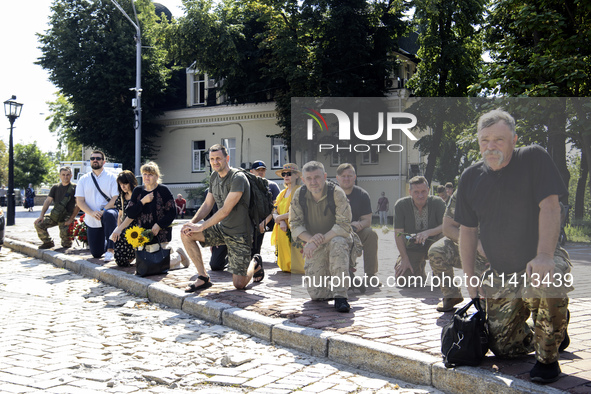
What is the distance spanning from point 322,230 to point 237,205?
1.36m

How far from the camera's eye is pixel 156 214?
9062 millimetres

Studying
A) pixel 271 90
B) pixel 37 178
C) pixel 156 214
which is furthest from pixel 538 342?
pixel 37 178

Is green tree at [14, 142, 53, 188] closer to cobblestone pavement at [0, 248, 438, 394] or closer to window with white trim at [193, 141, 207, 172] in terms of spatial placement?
window with white trim at [193, 141, 207, 172]

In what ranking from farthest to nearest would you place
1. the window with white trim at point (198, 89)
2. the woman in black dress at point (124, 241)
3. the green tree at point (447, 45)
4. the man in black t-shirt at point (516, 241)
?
the window with white trim at point (198, 89) < the green tree at point (447, 45) < the woman in black dress at point (124, 241) < the man in black t-shirt at point (516, 241)

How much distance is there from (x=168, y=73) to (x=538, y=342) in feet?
126

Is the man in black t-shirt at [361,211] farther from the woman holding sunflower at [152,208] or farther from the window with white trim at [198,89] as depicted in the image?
the window with white trim at [198,89]

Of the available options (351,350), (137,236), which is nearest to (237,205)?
(137,236)

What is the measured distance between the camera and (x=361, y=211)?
7.67m

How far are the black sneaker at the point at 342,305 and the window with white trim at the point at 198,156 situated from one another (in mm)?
34213

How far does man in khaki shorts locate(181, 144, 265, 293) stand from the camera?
733 centimetres

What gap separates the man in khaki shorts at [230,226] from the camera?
7332mm

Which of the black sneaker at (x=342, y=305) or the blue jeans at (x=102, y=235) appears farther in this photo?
the blue jeans at (x=102, y=235)

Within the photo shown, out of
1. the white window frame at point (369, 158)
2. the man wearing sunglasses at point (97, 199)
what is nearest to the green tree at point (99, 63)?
the man wearing sunglasses at point (97, 199)

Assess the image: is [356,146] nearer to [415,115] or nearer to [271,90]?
[415,115]
